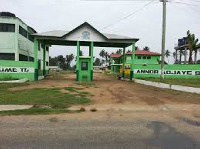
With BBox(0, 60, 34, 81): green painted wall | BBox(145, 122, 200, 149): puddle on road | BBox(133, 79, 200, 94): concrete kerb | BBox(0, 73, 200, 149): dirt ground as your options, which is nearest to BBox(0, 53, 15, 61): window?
BBox(0, 60, 34, 81): green painted wall

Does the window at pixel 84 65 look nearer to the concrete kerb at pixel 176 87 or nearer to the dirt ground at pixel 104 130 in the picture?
the concrete kerb at pixel 176 87

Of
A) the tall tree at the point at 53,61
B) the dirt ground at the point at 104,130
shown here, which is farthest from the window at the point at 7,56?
the tall tree at the point at 53,61

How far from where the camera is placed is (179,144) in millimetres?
6023

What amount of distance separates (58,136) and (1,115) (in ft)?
12.5

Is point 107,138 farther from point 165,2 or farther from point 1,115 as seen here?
point 165,2

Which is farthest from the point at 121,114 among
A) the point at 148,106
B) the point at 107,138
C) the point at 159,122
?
the point at 107,138

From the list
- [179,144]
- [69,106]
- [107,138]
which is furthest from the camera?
[69,106]

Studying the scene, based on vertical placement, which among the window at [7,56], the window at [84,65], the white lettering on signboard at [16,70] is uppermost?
the window at [7,56]

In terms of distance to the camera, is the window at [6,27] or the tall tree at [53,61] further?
the tall tree at [53,61]

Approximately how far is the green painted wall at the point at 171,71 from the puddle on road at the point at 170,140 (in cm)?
2253

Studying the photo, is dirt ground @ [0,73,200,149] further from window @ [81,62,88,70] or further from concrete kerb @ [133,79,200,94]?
window @ [81,62,88,70]

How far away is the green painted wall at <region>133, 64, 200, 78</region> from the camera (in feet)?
98.1

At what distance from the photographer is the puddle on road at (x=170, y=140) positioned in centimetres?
587

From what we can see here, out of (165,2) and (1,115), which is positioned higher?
(165,2)
